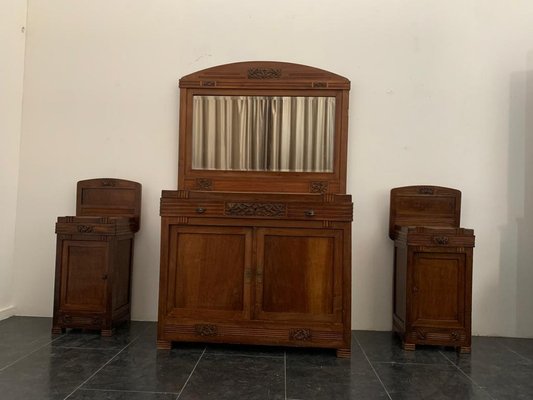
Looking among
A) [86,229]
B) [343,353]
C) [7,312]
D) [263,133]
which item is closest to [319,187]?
[263,133]

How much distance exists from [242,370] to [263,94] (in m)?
1.91

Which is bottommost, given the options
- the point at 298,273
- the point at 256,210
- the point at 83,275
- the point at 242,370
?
the point at 242,370

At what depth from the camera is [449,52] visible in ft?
10.3

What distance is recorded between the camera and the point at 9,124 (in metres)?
3.19

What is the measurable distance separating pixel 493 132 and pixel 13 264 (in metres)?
3.79

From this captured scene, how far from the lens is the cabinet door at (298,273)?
8.28 feet

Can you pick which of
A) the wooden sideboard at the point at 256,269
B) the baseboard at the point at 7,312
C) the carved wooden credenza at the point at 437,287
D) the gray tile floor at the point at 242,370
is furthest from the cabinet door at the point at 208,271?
the baseboard at the point at 7,312

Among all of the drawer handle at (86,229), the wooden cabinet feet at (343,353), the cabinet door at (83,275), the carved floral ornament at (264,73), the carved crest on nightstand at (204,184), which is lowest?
the wooden cabinet feet at (343,353)

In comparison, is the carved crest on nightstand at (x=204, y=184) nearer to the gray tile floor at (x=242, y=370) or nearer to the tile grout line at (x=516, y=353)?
the gray tile floor at (x=242, y=370)

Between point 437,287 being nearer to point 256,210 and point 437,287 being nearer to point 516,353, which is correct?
point 516,353

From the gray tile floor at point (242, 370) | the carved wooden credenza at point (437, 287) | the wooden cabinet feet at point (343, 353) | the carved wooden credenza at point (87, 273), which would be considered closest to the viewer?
the gray tile floor at point (242, 370)

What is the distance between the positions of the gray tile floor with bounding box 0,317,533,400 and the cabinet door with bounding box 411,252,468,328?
21cm

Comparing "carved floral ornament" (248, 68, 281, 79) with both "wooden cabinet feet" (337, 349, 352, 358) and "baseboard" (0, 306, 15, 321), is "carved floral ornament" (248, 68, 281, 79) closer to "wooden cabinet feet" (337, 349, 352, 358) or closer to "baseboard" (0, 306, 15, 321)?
"wooden cabinet feet" (337, 349, 352, 358)

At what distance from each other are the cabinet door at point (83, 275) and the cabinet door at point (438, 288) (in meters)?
2.03
